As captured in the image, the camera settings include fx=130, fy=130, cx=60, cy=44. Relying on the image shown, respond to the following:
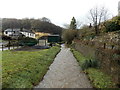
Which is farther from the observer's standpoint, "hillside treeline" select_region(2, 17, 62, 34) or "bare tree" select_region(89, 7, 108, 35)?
"hillside treeline" select_region(2, 17, 62, 34)

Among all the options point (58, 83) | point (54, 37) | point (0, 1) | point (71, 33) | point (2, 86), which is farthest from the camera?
point (54, 37)

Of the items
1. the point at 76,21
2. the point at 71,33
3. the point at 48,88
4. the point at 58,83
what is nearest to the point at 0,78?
the point at 48,88

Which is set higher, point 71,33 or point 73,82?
point 71,33

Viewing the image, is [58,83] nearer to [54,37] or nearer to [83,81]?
[83,81]

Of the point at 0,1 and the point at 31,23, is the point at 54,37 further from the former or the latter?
the point at 0,1

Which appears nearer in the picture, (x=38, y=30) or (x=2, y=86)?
(x=2, y=86)

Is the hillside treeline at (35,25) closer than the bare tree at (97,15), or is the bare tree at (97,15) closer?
the bare tree at (97,15)

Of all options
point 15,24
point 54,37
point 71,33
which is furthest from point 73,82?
point 15,24

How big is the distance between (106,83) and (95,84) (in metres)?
0.43

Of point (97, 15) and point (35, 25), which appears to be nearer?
point (97, 15)

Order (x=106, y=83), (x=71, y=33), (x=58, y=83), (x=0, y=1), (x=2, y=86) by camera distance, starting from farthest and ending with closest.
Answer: (x=71, y=33) < (x=0, y=1) < (x=58, y=83) < (x=106, y=83) < (x=2, y=86)

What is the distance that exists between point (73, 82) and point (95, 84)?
1.04 m

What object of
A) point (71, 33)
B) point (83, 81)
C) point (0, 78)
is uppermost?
point (71, 33)

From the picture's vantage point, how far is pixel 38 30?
74.9 metres
